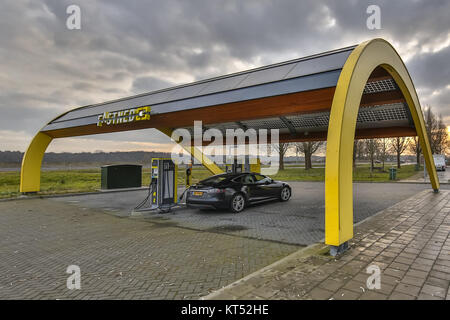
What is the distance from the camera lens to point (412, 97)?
337 inches

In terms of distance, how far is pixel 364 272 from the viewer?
367cm

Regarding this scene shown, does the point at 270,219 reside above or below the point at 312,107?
below

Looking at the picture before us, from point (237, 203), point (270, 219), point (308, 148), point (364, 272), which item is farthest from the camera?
point (308, 148)

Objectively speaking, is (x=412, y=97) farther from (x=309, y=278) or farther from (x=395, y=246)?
(x=309, y=278)

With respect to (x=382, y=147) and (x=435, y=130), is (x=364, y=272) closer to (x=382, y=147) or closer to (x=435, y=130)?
(x=382, y=147)

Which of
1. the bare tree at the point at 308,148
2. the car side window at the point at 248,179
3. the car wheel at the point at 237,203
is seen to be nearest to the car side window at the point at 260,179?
the car side window at the point at 248,179

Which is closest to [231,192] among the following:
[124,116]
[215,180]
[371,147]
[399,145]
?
[215,180]

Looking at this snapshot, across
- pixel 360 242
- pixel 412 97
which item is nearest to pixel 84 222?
pixel 360 242

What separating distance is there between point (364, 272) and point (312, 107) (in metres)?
4.98

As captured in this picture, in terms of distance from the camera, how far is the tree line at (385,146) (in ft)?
123

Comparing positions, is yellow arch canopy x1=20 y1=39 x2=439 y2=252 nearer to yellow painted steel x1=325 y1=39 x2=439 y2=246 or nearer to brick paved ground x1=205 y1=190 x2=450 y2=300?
yellow painted steel x1=325 y1=39 x2=439 y2=246

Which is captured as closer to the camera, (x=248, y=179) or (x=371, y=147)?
(x=248, y=179)

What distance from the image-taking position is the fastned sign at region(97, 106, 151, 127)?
923 centimetres
